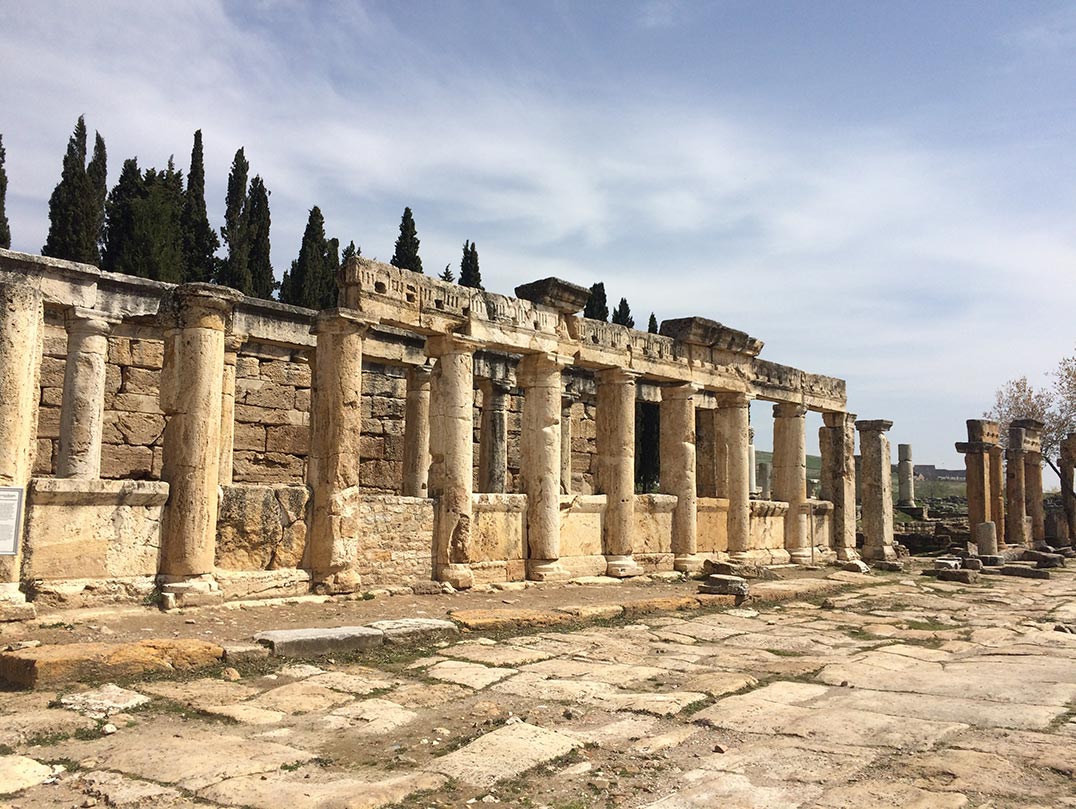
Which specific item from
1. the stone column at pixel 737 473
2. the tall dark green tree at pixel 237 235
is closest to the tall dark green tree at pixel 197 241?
the tall dark green tree at pixel 237 235

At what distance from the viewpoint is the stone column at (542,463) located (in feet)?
41.1

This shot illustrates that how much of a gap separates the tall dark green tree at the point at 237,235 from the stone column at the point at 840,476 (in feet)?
48.4

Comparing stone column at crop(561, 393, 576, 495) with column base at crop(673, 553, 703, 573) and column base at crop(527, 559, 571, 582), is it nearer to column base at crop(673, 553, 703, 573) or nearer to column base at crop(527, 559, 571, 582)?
column base at crop(673, 553, 703, 573)

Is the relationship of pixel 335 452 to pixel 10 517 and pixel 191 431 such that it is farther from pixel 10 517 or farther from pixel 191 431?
pixel 10 517

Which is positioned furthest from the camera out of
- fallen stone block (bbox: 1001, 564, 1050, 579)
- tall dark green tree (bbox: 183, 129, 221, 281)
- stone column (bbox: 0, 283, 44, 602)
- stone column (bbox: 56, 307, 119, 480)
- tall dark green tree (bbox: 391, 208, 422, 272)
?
tall dark green tree (bbox: 391, 208, 422, 272)

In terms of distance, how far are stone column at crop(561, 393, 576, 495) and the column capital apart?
657 cm

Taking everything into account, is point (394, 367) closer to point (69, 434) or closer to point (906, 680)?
point (69, 434)

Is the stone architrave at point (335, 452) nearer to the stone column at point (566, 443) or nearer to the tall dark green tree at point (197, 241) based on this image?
the stone column at point (566, 443)

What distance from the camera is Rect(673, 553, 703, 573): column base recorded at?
1465 centimetres

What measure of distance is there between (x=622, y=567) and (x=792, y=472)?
5.68 meters

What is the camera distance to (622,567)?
1359 cm

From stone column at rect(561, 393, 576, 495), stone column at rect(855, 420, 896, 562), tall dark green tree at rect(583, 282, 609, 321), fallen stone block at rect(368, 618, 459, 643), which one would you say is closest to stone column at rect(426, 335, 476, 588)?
fallen stone block at rect(368, 618, 459, 643)

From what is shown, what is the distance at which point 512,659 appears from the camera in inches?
277

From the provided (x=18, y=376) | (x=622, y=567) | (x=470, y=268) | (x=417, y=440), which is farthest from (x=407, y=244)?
(x=18, y=376)
